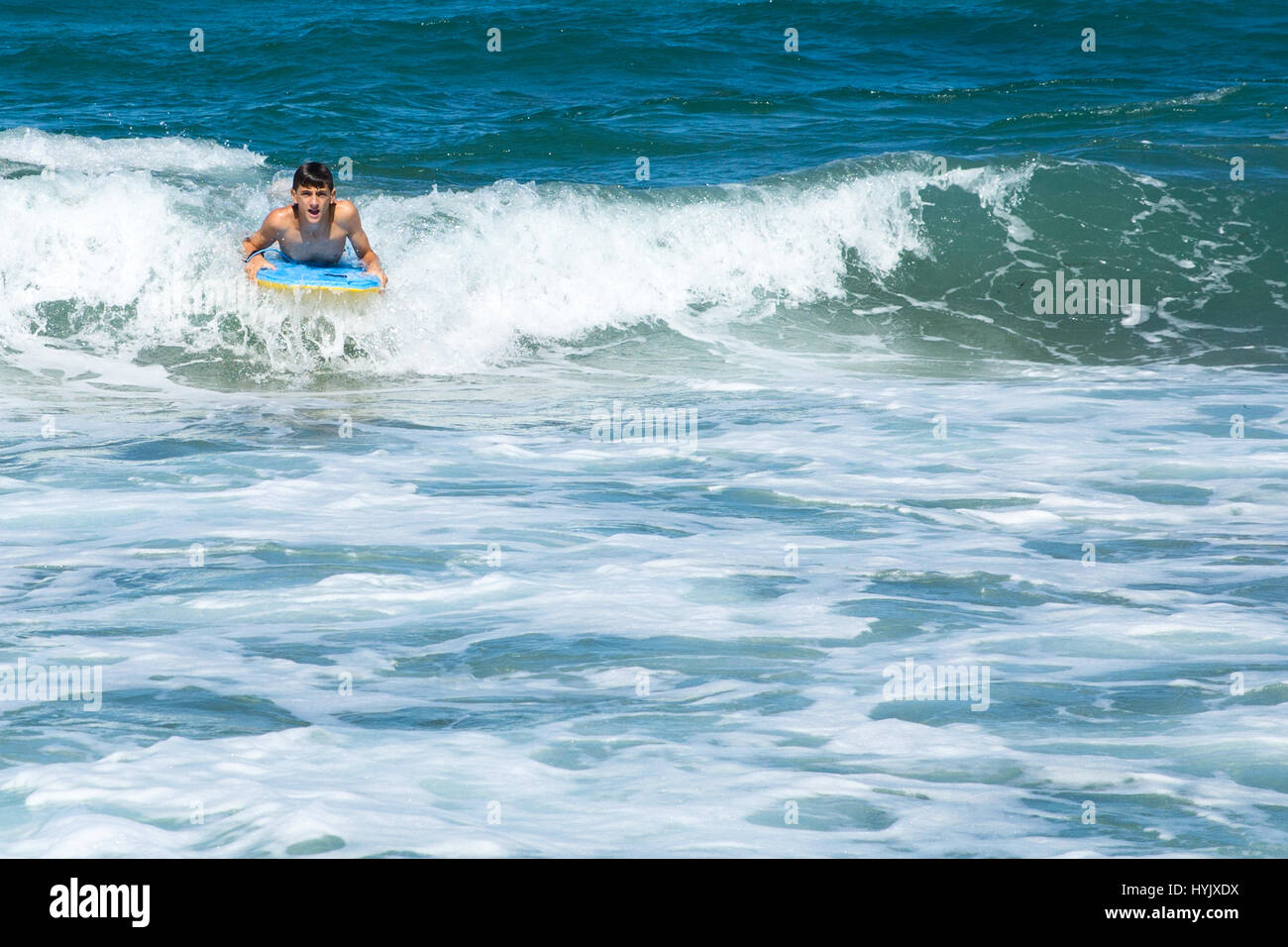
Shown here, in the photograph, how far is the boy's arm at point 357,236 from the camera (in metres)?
9.93

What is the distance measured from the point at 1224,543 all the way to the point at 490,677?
10.3 ft

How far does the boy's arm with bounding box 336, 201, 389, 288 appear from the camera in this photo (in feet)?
32.6

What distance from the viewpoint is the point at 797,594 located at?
526 centimetres

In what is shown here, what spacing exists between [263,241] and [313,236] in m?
0.36

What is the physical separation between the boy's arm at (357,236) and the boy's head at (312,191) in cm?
20

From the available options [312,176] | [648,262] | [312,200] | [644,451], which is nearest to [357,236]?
[312,200]

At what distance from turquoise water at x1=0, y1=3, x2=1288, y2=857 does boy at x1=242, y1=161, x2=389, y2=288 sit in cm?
38

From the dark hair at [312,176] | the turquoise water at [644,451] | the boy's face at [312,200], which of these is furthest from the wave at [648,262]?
the dark hair at [312,176]
